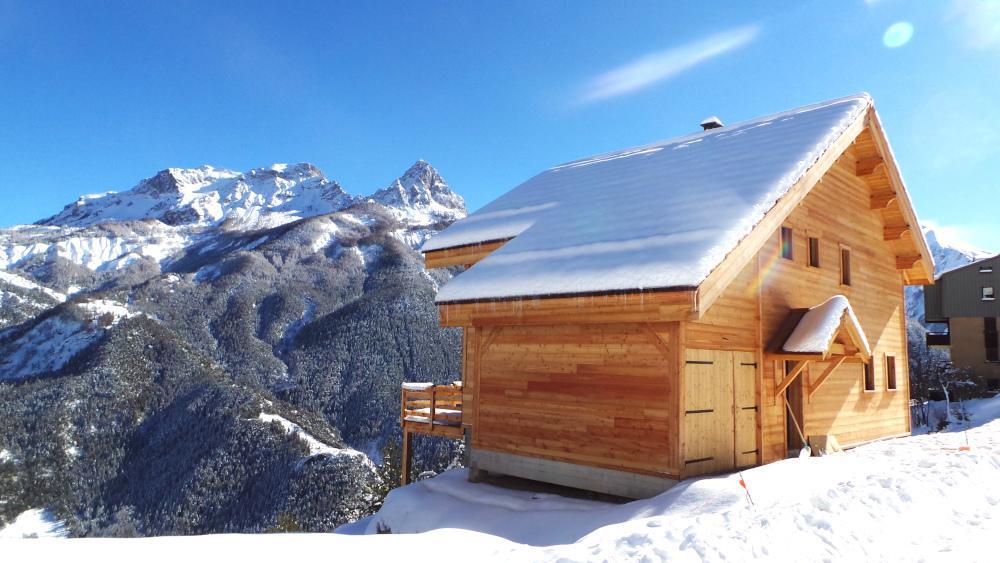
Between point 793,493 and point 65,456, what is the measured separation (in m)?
126

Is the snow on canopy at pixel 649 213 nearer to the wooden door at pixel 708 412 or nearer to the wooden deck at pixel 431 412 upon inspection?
the wooden door at pixel 708 412

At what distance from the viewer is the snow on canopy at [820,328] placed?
11.0m

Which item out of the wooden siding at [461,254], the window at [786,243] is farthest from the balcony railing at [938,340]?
the wooden siding at [461,254]

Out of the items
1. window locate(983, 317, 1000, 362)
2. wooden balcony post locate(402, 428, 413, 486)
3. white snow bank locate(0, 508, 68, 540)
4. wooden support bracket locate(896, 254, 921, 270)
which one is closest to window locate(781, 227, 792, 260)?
wooden support bracket locate(896, 254, 921, 270)

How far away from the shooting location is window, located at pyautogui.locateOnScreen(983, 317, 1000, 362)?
33456 mm

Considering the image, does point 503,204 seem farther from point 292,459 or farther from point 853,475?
point 292,459

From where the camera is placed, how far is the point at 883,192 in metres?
15.8

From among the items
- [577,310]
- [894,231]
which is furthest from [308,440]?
[577,310]

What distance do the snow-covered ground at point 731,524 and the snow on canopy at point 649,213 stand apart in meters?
3.05

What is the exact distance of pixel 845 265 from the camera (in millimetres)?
14922

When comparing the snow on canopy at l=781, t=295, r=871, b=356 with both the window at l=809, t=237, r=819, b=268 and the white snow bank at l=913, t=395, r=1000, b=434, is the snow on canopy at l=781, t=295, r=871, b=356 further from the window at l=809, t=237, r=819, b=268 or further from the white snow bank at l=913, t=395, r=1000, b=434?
the white snow bank at l=913, t=395, r=1000, b=434

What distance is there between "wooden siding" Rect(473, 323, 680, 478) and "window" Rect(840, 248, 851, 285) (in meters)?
7.75

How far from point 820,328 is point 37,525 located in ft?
394

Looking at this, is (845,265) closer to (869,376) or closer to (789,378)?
(869,376)
